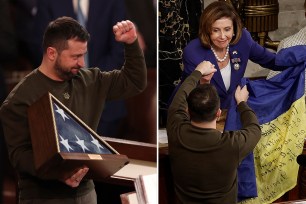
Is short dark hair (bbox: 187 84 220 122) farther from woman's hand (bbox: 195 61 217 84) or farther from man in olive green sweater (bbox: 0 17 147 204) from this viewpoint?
man in olive green sweater (bbox: 0 17 147 204)

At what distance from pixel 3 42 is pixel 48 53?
0.18 metres

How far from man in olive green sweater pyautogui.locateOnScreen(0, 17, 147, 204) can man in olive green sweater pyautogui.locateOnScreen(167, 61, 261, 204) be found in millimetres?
572

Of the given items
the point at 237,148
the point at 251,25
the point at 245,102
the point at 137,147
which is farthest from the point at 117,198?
the point at 251,25

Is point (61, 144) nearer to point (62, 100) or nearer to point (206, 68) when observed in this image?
point (62, 100)

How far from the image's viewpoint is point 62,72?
2922 millimetres

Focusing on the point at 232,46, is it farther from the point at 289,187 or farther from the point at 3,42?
the point at 3,42

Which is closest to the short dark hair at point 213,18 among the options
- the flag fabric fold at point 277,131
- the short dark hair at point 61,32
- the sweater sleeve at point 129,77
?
the flag fabric fold at point 277,131

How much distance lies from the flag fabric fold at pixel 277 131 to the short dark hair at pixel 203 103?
0.31m

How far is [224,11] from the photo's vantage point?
11.9 ft

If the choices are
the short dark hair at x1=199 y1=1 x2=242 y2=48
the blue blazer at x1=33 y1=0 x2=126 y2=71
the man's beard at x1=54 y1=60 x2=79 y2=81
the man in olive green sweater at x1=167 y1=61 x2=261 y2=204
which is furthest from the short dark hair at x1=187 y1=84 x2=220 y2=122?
the man's beard at x1=54 y1=60 x2=79 y2=81

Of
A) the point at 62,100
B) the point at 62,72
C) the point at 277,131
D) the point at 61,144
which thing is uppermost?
the point at 62,72

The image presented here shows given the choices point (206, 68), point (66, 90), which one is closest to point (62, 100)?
point (66, 90)

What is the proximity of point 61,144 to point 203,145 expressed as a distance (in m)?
0.92

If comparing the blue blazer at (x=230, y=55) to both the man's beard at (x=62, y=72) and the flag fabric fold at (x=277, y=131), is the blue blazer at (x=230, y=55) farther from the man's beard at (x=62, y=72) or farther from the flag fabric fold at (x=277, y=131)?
the man's beard at (x=62, y=72)
